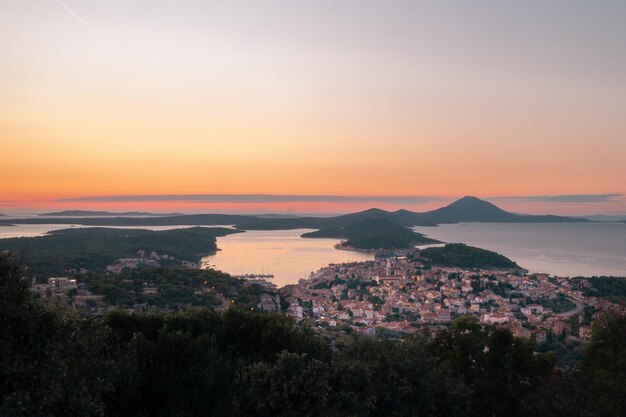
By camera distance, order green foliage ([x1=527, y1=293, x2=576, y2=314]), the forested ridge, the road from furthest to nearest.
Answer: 1. green foliage ([x1=527, y1=293, x2=576, y2=314])
2. the road
3. the forested ridge

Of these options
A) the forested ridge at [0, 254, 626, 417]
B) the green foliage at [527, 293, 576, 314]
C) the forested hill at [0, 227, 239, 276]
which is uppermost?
the forested ridge at [0, 254, 626, 417]

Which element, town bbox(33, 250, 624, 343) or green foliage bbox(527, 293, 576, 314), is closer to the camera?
town bbox(33, 250, 624, 343)

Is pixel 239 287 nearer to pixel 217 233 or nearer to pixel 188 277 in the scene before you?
pixel 188 277

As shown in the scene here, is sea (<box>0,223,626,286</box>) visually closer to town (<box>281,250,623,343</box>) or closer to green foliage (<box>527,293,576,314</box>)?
town (<box>281,250,623,343</box>)

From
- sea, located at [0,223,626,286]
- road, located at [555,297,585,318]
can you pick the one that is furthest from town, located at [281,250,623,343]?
sea, located at [0,223,626,286]

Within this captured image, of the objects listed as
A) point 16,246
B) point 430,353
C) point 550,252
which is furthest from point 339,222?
point 430,353

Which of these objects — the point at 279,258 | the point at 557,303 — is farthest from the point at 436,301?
the point at 279,258
